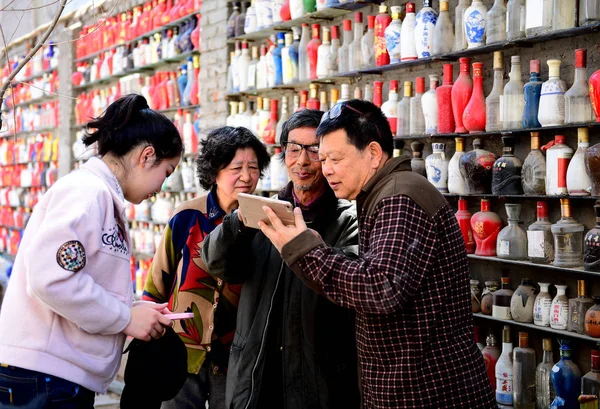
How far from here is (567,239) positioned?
3.19 meters

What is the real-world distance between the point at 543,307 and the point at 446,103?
1.11 metres

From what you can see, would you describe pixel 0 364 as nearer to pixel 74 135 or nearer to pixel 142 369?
pixel 142 369

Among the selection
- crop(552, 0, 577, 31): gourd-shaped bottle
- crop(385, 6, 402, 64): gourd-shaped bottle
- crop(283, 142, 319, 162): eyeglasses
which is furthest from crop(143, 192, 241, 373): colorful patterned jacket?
crop(385, 6, 402, 64): gourd-shaped bottle

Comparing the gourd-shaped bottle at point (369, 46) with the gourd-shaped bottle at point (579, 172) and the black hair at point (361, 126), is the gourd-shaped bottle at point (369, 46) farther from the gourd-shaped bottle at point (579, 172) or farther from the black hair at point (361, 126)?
the black hair at point (361, 126)

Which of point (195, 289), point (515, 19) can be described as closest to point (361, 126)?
point (195, 289)

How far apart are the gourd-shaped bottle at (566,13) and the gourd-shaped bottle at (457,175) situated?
777 millimetres

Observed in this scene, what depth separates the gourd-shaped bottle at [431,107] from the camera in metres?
3.80

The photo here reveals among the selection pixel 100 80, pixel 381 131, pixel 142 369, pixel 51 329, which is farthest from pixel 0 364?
pixel 100 80

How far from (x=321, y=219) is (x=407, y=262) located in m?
0.61

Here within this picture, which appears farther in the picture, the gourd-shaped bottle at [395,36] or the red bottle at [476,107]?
the gourd-shaped bottle at [395,36]

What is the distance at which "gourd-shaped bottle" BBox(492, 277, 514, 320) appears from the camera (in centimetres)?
348

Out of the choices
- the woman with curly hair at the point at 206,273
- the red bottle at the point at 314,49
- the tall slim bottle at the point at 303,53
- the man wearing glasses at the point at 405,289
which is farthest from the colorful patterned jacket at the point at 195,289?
the tall slim bottle at the point at 303,53

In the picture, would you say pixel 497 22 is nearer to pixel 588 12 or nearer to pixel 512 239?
pixel 588 12

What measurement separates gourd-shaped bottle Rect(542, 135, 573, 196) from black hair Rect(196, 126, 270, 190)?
1.32 metres
